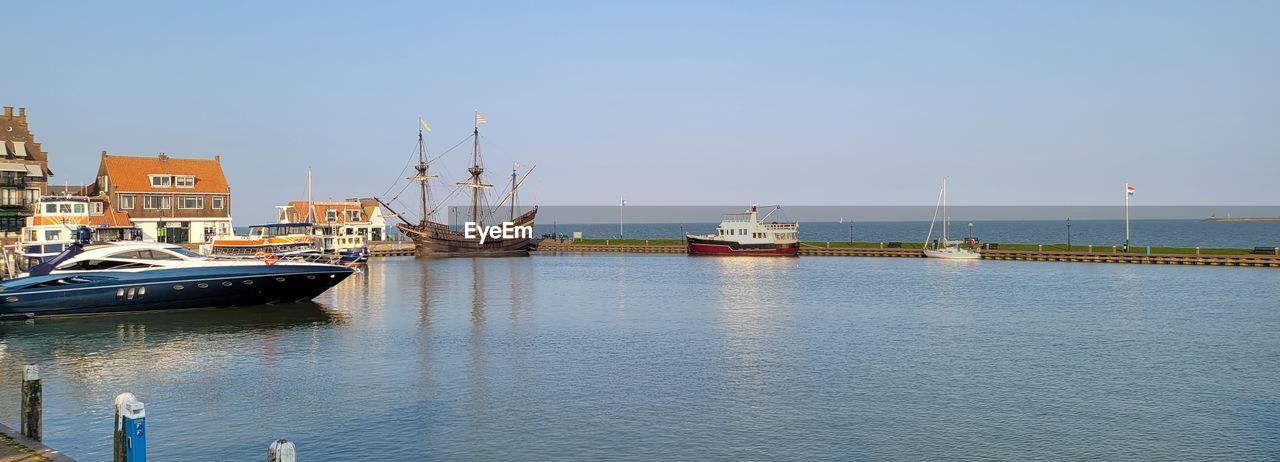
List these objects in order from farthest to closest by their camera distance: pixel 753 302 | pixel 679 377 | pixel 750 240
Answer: pixel 750 240 < pixel 753 302 < pixel 679 377

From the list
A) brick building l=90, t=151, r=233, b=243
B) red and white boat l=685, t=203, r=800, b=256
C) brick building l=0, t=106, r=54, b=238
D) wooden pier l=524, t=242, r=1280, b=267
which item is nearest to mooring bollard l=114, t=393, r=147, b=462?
brick building l=90, t=151, r=233, b=243

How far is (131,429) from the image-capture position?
A: 15570mm

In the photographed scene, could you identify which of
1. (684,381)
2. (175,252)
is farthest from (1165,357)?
(175,252)

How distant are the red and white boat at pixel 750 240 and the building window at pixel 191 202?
216ft

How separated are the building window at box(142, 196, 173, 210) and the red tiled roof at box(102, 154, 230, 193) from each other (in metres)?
0.87

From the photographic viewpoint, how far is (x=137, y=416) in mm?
15484

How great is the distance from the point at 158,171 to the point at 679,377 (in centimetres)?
8517

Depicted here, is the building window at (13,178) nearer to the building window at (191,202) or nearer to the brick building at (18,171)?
the brick building at (18,171)

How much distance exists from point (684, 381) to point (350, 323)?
24724 mm

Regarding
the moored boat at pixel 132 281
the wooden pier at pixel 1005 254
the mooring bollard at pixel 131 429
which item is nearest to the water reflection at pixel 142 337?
the moored boat at pixel 132 281

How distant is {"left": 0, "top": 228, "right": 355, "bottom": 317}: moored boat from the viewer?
1861 inches

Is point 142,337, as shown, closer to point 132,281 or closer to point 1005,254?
point 132,281

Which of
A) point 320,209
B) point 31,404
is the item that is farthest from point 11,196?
point 31,404

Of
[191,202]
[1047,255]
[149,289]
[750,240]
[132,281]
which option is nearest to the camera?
[132,281]
